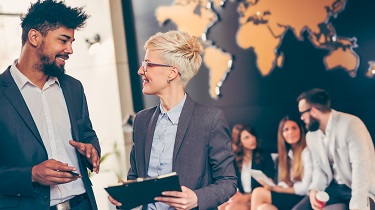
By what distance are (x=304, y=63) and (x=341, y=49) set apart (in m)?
0.34

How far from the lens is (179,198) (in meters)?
2.23

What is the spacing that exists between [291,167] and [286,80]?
745 millimetres

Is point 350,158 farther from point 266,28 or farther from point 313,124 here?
point 266,28

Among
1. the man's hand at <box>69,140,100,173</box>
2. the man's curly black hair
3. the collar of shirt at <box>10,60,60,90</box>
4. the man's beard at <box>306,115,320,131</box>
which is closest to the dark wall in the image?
the man's beard at <box>306,115,320,131</box>

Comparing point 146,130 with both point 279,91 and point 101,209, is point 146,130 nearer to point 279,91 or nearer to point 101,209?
point 279,91

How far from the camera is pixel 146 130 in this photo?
2.57m

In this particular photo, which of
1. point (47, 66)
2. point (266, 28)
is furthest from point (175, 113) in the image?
point (266, 28)

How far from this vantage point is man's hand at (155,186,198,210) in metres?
2.22

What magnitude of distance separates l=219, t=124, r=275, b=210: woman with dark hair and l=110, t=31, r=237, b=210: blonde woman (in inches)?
94.7

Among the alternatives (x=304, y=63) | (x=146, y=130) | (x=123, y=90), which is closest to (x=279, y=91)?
(x=304, y=63)

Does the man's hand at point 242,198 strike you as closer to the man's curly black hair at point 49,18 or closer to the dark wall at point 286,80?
the dark wall at point 286,80

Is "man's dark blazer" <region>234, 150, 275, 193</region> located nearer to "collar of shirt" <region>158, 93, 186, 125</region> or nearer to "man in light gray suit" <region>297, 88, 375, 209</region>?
"man in light gray suit" <region>297, 88, 375, 209</region>

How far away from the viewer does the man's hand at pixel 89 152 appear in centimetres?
257

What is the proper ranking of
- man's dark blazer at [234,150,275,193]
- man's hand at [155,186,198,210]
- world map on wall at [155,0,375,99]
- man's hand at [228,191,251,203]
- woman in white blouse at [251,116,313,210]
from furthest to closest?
man's hand at [228,191,251,203]
man's dark blazer at [234,150,275,193]
woman in white blouse at [251,116,313,210]
world map on wall at [155,0,375,99]
man's hand at [155,186,198,210]
